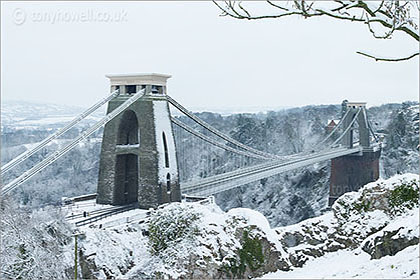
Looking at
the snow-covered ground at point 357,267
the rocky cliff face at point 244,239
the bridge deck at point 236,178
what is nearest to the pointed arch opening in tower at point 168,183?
the bridge deck at point 236,178

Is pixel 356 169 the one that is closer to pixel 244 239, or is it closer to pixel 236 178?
pixel 236 178

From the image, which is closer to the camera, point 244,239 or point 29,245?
point 29,245

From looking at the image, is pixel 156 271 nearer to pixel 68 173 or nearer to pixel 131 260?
pixel 131 260

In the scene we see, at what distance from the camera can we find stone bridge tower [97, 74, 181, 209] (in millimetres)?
16766

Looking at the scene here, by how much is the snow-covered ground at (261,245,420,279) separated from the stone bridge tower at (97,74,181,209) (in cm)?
699

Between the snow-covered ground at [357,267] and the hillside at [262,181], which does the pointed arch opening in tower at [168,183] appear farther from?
the hillside at [262,181]

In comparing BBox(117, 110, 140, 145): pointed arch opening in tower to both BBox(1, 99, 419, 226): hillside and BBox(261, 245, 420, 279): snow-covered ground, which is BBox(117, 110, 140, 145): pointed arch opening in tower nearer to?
BBox(261, 245, 420, 279): snow-covered ground

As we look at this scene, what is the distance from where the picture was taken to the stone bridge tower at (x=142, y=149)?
16766 millimetres

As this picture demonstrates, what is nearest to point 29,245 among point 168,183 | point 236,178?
point 168,183

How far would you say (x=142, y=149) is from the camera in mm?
16906

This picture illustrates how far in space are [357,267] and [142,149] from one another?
394 inches

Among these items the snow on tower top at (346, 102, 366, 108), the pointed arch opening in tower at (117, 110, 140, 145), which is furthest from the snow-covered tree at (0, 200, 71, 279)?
the snow on tower top at (346, 102, 366, 108)

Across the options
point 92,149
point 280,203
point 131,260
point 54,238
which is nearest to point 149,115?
point 131,260

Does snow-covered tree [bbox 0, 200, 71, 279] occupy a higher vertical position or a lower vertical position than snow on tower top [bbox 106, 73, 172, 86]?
lower
